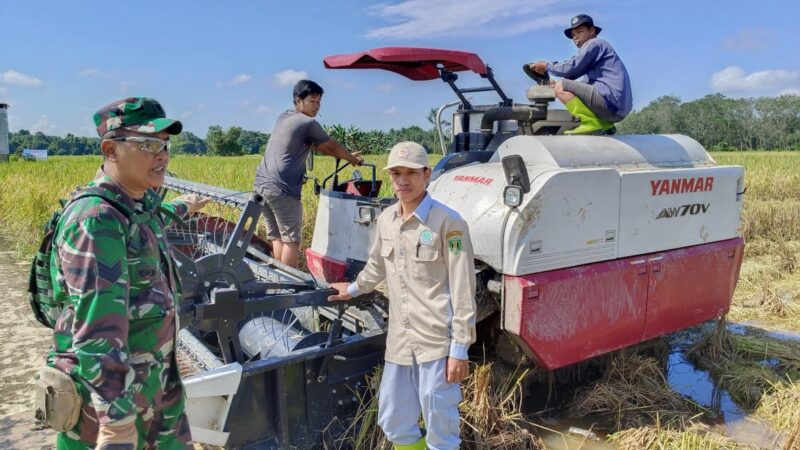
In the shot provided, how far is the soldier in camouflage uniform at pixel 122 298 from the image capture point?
166 cm

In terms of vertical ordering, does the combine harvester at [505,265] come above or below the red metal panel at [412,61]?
below

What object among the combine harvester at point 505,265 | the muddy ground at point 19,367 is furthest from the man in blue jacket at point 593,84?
the muddy ground at point 19,367

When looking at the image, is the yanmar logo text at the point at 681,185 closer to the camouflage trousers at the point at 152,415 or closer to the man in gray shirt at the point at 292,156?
the man in gray shirt at the point at 292,156

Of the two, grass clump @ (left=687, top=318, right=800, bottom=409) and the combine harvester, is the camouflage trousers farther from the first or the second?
grass clump @ (left=687, top=318, right=800, bottom=409)

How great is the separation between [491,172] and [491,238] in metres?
0.48

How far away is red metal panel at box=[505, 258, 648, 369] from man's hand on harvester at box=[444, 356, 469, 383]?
0.64m

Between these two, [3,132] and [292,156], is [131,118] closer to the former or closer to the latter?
[292,156]

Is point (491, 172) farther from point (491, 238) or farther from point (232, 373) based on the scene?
point (232, 373)

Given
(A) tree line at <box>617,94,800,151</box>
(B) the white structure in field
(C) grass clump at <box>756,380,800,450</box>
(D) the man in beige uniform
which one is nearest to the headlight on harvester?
(D) the man in beige uniform

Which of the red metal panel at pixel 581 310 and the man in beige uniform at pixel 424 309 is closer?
the man in beige uniform at pixel 424 309

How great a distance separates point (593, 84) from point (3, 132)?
28963 mm

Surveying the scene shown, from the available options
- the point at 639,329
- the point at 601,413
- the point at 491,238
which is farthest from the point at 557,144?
the point at 601,413

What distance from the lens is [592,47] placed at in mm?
4027

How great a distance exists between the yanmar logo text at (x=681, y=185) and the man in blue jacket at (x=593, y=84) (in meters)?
0.56
